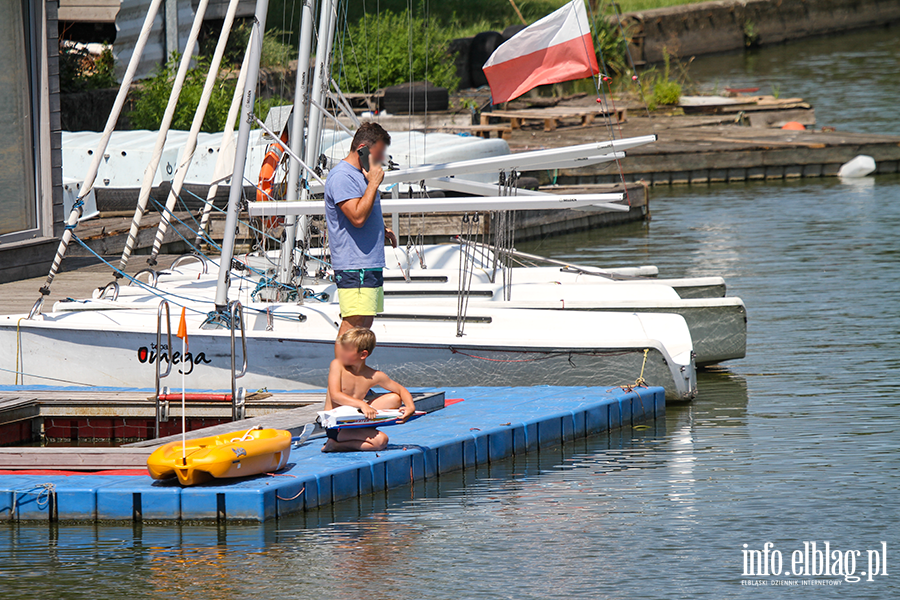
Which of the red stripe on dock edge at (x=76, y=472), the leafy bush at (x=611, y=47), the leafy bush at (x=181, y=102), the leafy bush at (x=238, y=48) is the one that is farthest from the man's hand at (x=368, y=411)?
the leafy bush at (x=611, y=47)

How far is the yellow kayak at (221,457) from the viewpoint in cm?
745

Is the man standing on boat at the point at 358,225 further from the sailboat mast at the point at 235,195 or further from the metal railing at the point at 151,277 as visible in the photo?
the metal railing at the point at 151,277

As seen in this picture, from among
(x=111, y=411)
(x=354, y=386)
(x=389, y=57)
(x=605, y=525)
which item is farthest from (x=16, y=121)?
(x=389, y=57)

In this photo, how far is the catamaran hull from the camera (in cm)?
1015

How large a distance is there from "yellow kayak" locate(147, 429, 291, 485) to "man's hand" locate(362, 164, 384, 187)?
1.83m

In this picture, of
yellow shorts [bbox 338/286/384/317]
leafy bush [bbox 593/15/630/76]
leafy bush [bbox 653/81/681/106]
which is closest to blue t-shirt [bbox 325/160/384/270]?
yellow shorts [bbox 338/286/384/317]

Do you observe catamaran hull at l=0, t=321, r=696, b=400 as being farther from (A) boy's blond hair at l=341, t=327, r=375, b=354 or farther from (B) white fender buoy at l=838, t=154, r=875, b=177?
(B) white fender buoy at l=838, t=154, r=875, b=177

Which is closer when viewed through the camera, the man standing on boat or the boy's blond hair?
the boy's blond hair

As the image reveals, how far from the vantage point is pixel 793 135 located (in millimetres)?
26734

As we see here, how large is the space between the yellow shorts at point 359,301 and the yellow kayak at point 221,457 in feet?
4.33

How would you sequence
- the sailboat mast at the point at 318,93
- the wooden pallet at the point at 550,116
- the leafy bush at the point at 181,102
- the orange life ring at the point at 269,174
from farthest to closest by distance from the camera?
1. the wooden pallet at the point at 550,116
2. the leafy bush at the point at 181,102
3. the orange life ring at the point at 269,174
4. the sailboat mast at the point at 318,93

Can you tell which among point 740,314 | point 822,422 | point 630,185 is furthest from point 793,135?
point 822,422

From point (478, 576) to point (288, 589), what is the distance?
972mm

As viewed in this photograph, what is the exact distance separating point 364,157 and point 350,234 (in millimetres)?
533
